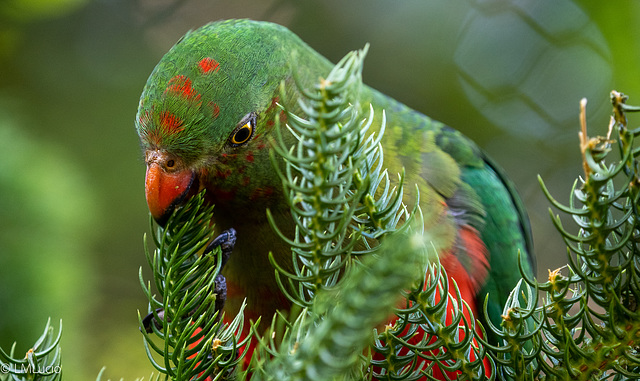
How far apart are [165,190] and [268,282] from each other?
31cm

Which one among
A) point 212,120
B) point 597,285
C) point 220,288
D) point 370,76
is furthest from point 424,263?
point 370,76

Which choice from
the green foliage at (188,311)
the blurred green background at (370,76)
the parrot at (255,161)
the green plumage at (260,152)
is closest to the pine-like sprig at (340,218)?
the green foliage at (188,311)

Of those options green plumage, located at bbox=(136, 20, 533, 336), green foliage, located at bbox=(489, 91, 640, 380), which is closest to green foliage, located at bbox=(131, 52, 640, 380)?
green foliage, located at bbox=(489, 91, 640, 380)

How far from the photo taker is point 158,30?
2709mm

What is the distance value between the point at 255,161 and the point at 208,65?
212 mm

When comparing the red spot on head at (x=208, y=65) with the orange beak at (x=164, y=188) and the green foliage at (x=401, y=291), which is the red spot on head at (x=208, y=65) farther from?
A: the green foliage at (x=401, y=291)

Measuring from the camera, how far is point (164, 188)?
111 cm

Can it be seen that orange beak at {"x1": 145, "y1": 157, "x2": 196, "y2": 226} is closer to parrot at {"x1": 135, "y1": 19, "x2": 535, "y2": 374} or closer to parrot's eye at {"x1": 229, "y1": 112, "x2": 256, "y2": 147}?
parrot at {"x1": 135, "y1": 19, "x2": 535, "y2": 374}

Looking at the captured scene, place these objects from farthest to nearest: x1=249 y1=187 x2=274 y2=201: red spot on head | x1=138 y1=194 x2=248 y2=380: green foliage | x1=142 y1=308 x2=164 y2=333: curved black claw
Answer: x1=249 y1=187 x2=274 y2=201: red spot on head < x1=142 y1=308 x2=164 y2=333: curved black claw < x1=138 y1=194 x2=248 y2=380: green foliage

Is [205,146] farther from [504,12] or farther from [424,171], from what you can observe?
[504,12]

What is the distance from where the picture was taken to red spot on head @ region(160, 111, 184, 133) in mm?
1099

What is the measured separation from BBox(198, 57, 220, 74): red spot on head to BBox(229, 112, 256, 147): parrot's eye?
0.11 meters

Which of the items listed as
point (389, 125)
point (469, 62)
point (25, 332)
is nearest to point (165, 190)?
point (25, 332)

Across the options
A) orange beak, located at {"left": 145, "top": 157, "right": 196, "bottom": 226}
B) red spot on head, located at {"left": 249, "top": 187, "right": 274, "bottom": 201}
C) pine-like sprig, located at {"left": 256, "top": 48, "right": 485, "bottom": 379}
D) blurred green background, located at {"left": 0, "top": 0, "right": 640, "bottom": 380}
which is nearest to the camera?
pine-like sprig, located at {"left": 256, "top": 48, "right": 485, "bottom": 379}
